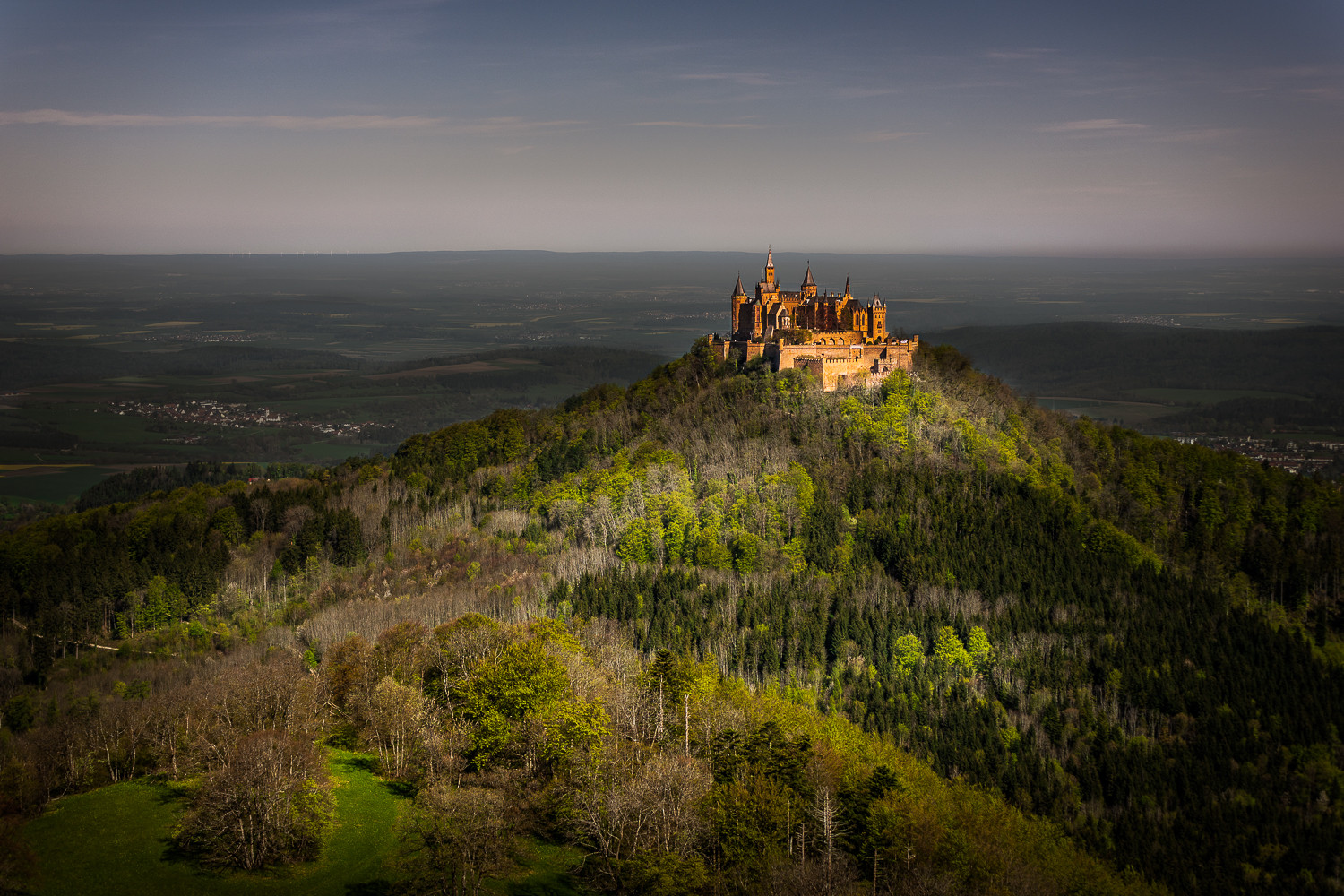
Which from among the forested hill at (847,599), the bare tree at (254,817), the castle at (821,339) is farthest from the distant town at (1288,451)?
the bare tree at (254,817)

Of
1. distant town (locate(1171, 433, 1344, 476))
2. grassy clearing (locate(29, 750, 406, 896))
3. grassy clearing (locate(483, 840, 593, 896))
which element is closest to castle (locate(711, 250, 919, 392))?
grassy clearing (locate(29, 750, 406, 896))

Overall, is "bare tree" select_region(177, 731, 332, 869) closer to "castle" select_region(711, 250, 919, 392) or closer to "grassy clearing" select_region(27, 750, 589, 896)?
"grassy clearing" select_region(27, 750, 589, 896)

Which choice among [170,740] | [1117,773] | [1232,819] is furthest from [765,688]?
[170,740]

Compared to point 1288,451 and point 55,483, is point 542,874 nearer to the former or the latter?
point 55,483

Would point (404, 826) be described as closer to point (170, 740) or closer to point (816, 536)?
point (170, 740)

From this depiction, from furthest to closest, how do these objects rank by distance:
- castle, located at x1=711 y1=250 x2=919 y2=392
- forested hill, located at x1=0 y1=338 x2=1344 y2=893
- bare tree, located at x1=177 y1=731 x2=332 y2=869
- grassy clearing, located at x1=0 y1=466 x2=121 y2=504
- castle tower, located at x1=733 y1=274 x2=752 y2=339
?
grassy clearing, located at x1=0 y1=466 x2=121 y2=504
castle tower, located at x1=733 y1=274 x2=752 y2=339
castle, located at x1=711 y1=250 x2=919 y2=392
forested hill, located at x1=0 y1=338 x2=1344 y2=893
bare tree, located at x1=177 y1=731 x2=332 y2=869

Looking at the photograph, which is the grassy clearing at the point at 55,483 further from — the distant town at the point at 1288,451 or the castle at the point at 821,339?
the distant town at the point at 1288,451

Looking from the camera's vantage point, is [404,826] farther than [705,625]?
No
